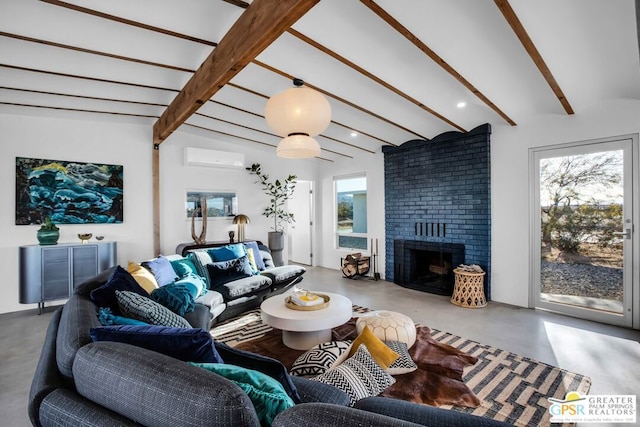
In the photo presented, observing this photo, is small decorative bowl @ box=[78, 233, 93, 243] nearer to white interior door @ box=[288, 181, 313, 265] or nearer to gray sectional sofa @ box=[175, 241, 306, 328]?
gray sectional sofa @ box=[175, 241, 306, 328]

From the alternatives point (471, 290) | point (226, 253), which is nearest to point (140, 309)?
point (226, 253)

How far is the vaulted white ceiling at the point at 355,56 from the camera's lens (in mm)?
2049

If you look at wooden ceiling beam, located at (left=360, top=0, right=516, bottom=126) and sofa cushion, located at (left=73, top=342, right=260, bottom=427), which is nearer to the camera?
sofa cushion, located at (left=73, top=342, right=260, bottom=427)

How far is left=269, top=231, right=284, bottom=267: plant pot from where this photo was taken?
577 centimetres

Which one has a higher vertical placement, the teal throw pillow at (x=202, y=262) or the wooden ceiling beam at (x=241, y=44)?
the wooden ceiling beam at (x=241, y=44)

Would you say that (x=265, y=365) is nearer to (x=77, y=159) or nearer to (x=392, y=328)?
(x=392, y=328)

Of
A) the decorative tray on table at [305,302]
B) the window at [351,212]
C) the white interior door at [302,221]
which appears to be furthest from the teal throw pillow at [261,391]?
the white interior door at [302,221]

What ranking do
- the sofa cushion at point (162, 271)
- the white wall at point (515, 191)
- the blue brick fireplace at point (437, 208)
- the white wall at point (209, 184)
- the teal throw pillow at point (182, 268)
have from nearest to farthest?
the sofa cushion at point (162, 271) < the teal throw pillow at point (182, 268) < the white wall at point (515, 191) < the blue brick fireplace at point (437, 208) < the white wall at point (209, 184)

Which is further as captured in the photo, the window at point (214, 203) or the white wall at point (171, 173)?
the window at point (214, 203)

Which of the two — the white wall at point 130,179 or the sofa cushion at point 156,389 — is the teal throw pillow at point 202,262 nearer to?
the white wall at point 130,179

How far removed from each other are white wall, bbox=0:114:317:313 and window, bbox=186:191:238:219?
0.10 meters

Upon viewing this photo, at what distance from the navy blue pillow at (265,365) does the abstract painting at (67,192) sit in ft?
13.9

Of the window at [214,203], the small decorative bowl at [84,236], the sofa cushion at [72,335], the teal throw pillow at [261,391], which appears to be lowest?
the teal throw pillow at [261,391]

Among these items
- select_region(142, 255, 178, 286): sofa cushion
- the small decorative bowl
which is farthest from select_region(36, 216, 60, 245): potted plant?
select_region(142, 255, 178, 286): sofa cushion
